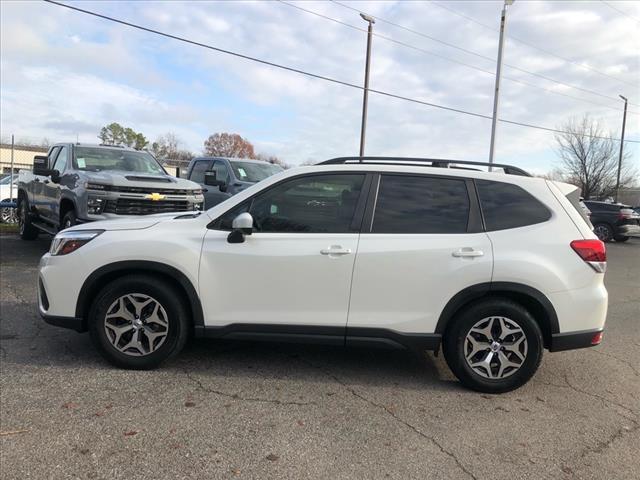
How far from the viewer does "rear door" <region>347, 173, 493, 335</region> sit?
158 inches

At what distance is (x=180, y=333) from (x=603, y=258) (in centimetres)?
336

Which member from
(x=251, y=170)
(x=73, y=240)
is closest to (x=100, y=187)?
(x=73, y=240)

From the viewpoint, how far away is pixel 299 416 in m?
3.60

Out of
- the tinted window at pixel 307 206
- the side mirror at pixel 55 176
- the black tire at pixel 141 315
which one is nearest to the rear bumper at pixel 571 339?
the tinted window at pixel 307 206

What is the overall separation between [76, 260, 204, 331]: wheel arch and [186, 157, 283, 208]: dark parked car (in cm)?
719

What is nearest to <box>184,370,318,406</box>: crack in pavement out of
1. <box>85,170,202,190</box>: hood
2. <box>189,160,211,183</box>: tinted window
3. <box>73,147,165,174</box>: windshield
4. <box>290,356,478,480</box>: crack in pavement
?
<box>290,356,478,480</box>: crack in pavement

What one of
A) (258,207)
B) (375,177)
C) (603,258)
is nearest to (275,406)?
(258,207)

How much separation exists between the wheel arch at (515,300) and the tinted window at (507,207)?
0.47 metres

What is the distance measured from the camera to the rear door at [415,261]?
4016 mm

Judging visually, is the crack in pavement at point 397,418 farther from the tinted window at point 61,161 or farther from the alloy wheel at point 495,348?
the tinted window at point 61,161

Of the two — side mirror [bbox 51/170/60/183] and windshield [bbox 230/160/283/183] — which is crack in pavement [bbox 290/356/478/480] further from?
windshield [bbox 230/160/283/183]

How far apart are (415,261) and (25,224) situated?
10.4 m

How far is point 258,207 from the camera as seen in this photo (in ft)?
13.9

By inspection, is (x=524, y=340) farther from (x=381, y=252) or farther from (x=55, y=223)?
(x=55, y=223)
